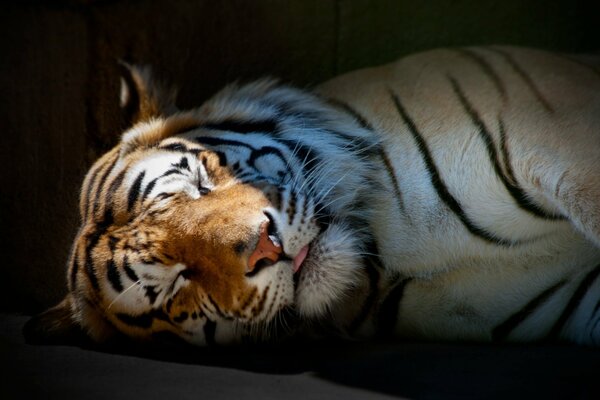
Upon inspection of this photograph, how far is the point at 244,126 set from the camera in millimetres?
2287

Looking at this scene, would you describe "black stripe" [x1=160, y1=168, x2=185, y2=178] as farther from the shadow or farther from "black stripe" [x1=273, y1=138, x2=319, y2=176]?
the shadow

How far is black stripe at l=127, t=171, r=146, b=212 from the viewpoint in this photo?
2.04 meters

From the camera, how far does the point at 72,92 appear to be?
2.63 m

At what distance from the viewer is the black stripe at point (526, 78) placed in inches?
82.5

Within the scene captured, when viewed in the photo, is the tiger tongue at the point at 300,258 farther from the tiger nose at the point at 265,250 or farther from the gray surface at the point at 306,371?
the gray surface at the point at 306,371

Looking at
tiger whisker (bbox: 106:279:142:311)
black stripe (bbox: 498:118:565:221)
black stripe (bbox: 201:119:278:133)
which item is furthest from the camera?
black stripe (bbox: 201:119:278:133)

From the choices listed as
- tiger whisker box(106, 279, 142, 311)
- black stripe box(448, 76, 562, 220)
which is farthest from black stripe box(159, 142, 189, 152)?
black stripe box(448, 76, 562, 220)

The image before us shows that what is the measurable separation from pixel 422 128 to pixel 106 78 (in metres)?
1.09

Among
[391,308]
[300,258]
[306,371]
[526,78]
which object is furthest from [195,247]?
[526,78]

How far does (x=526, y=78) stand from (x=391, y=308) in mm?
A: 728

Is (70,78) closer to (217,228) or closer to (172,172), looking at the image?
(172,172)

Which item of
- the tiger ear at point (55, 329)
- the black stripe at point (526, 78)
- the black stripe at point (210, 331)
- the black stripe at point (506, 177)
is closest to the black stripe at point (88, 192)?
the tiger ear at point (55, 329)

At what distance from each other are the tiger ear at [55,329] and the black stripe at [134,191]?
315 mm

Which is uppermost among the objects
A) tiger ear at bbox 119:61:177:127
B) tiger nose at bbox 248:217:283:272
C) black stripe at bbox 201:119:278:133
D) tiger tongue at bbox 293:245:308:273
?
tiger ear at bbox 119:61:177:127
